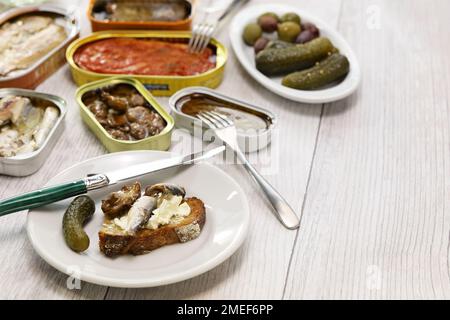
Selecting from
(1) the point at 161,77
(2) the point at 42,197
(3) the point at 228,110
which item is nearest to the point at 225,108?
(3) the point at 228,110

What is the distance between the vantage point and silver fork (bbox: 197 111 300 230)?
5.57 feet

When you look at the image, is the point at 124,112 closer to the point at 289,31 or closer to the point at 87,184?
the point at 87,184

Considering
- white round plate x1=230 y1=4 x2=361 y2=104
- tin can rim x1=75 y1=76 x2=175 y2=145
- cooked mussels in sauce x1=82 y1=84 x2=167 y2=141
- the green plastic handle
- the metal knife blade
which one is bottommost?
white round plate x1=230 y1=4 x2=361 y2=104

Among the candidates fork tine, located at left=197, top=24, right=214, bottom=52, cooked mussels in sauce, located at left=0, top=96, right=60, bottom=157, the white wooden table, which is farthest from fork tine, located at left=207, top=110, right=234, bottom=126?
cooked mussels in sauce, located at left=0, top=96, right=60, bottom=157

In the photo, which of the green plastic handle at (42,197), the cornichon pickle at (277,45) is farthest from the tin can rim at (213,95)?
the green plastic handle at (42,197)

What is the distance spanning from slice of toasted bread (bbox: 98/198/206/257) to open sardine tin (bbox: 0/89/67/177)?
0.38 m

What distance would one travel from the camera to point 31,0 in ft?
8.41

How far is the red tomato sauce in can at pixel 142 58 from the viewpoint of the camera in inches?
85.9

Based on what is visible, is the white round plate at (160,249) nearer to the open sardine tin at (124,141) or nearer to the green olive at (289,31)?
the open sardine tin at (124,141)

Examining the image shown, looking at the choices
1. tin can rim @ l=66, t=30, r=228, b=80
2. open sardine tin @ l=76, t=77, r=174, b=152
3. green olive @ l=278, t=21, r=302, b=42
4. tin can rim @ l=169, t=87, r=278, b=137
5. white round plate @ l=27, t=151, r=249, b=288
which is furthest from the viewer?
green olive @ l=278, t=21, r=302, b=42

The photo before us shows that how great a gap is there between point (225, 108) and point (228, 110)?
0.05 ft

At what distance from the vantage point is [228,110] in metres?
2.03

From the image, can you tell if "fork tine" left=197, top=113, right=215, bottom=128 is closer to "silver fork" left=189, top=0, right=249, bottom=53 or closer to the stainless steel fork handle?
the stainless steel fork handle

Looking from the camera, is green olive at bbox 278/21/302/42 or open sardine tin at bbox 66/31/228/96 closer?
open sardine tin at bbox 66/31/228/96
